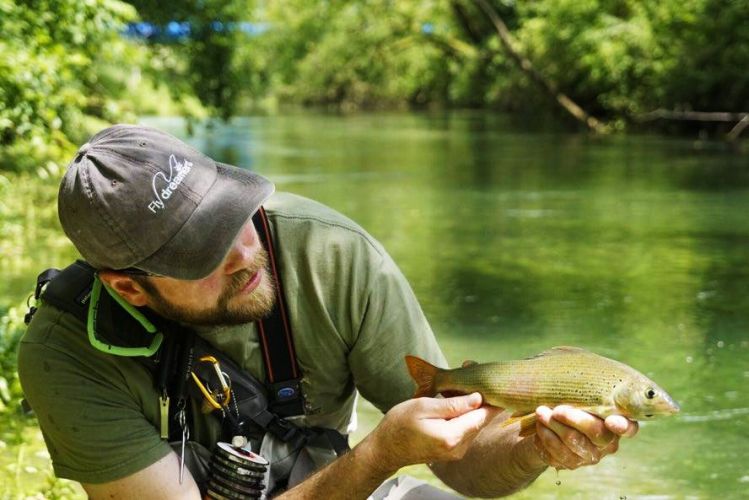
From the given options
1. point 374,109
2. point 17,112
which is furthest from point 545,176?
point 374,109

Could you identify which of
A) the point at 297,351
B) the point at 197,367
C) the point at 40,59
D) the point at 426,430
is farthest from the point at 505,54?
the point at 426,430

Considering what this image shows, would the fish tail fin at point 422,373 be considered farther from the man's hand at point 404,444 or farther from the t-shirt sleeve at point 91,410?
the t-shirt sleeve at point 91,410

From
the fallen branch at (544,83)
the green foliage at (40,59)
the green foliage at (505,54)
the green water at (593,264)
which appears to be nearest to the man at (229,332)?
the green water at (593,264)

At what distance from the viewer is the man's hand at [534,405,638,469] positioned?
2322mm

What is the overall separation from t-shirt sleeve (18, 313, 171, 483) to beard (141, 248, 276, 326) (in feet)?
0.62

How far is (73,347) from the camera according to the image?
2.66m

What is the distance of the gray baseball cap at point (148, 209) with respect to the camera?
97.8 inches

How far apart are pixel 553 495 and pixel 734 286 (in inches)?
206

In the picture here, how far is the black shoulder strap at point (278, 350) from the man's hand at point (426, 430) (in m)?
0.34

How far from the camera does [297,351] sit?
2.84 meters

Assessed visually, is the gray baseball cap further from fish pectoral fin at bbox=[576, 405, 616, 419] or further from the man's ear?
fish pectoral fin at bbox=[576, 405, 616, 419]

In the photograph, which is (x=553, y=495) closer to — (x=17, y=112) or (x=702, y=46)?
(x=17, y=112)

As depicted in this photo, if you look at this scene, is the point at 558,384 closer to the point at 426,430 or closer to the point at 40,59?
the point at 426,430

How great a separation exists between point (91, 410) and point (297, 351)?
1.80 feet
